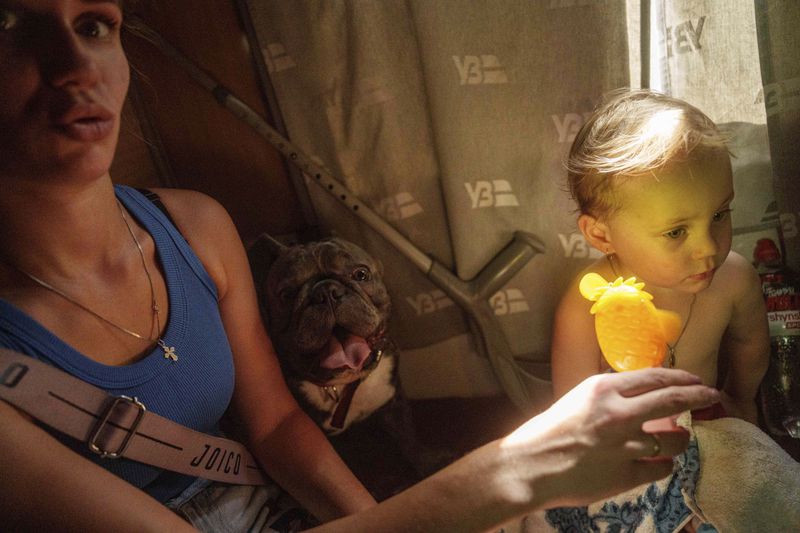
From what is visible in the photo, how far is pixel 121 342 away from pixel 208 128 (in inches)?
Result: 33.9

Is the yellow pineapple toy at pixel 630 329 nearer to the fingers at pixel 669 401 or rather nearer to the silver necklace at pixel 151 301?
the fingers at pixel 669 401

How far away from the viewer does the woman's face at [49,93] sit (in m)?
0.77

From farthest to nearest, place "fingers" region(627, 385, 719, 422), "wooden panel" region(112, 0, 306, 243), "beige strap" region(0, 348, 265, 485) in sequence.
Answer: "wooden panel" region(112, 0, 306, 243), "beige strap" region(0, 348, 265, 485), "fingers" region(627, 385, 719, 422)

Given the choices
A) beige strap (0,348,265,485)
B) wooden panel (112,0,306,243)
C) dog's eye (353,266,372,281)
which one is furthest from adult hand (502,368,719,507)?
wooden panel (112,0,306,243)

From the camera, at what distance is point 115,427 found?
91 centimetres

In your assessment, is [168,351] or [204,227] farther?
[204,227]

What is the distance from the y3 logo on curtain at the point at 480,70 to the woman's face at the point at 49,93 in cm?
84

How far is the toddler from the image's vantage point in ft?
3.47

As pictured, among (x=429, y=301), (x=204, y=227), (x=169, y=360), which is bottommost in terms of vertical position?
(x=429, y=301)

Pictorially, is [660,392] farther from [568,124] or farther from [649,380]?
[568,124]

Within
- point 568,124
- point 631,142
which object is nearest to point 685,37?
point 568,124

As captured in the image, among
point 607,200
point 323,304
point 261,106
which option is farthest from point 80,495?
point 261,106

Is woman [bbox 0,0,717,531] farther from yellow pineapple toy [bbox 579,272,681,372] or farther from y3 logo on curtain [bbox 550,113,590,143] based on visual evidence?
y3 logo on curtain [bbox 550,113,590,143]

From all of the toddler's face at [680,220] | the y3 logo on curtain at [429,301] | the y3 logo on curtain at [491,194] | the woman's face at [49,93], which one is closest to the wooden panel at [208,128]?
the y3 logo on curtain at [429,301]
